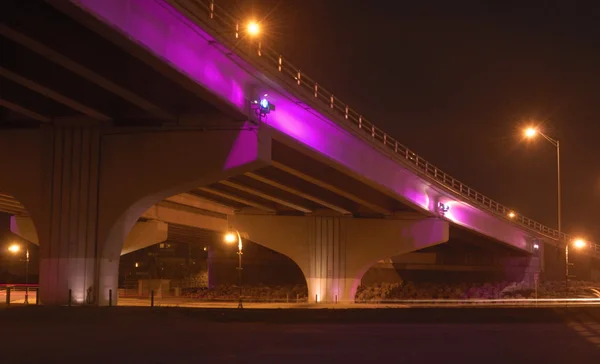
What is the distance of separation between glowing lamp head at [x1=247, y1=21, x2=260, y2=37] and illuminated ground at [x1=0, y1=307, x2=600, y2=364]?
9.87 m

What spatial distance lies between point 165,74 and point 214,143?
5.76 metres

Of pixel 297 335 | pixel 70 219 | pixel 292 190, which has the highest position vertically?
pixel 292 190

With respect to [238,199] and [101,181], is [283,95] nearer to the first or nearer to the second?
[101,181]

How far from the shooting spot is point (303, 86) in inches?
1326

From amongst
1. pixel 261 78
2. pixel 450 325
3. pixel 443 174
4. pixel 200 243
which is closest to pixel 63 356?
pixel 450 325

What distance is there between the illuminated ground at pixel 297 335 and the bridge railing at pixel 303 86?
8980 mm

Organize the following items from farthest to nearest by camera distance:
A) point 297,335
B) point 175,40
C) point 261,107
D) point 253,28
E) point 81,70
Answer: point 261,107
point 253,28
point 175,40
point 81,70
point 297,335

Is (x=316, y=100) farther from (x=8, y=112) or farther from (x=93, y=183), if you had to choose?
(x=8, y=112)

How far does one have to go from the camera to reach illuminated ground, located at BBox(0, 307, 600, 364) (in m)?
14.6

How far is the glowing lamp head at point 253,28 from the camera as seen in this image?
26.9m

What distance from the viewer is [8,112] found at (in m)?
29.6

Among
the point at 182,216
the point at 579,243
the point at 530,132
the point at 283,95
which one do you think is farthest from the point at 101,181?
the point at 579,243

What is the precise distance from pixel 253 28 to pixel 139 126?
226 inches

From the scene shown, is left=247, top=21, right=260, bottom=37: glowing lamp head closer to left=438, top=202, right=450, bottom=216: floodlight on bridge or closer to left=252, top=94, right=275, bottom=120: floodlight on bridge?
left=252, top=94, right=275, bottom=120: floodlight on bridge
